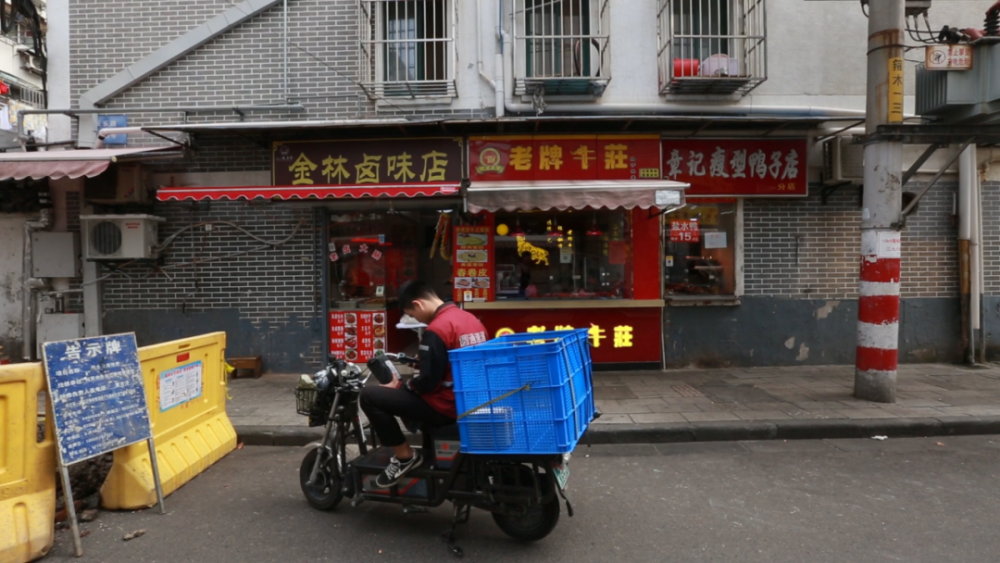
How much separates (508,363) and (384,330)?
6.10 m

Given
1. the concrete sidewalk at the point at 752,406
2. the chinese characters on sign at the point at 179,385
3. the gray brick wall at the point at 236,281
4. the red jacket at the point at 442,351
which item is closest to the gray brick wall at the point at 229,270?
the gray brick wall at the point at 236,281

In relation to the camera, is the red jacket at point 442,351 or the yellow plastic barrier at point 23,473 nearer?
the yellow plastic barrier at point 23,473

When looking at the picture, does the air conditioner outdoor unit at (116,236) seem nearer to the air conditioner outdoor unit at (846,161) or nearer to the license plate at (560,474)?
the license plate at (560,474)

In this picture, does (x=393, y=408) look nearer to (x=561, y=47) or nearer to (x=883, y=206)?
(x=883, y=206)

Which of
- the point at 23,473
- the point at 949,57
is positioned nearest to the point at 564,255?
the point at 949,57

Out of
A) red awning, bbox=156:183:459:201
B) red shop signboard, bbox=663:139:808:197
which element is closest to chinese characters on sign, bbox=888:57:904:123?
red shop signboard, bbox=663:139:808:197

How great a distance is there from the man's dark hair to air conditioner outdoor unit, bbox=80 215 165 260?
20.3ft

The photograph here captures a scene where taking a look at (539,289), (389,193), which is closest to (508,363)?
(389,193)

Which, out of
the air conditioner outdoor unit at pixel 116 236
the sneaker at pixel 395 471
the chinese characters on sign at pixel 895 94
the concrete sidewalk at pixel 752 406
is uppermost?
the chinese characters on sign at pixel 895 94

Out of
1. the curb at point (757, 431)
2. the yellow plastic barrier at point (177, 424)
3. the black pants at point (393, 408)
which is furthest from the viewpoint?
the curb at point (757, 431)

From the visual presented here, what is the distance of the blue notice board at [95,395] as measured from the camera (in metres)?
4.26

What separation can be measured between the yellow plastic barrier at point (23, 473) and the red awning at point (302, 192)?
4.00 metres

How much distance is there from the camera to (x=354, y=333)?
954cm

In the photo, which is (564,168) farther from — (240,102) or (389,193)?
(240,102)
